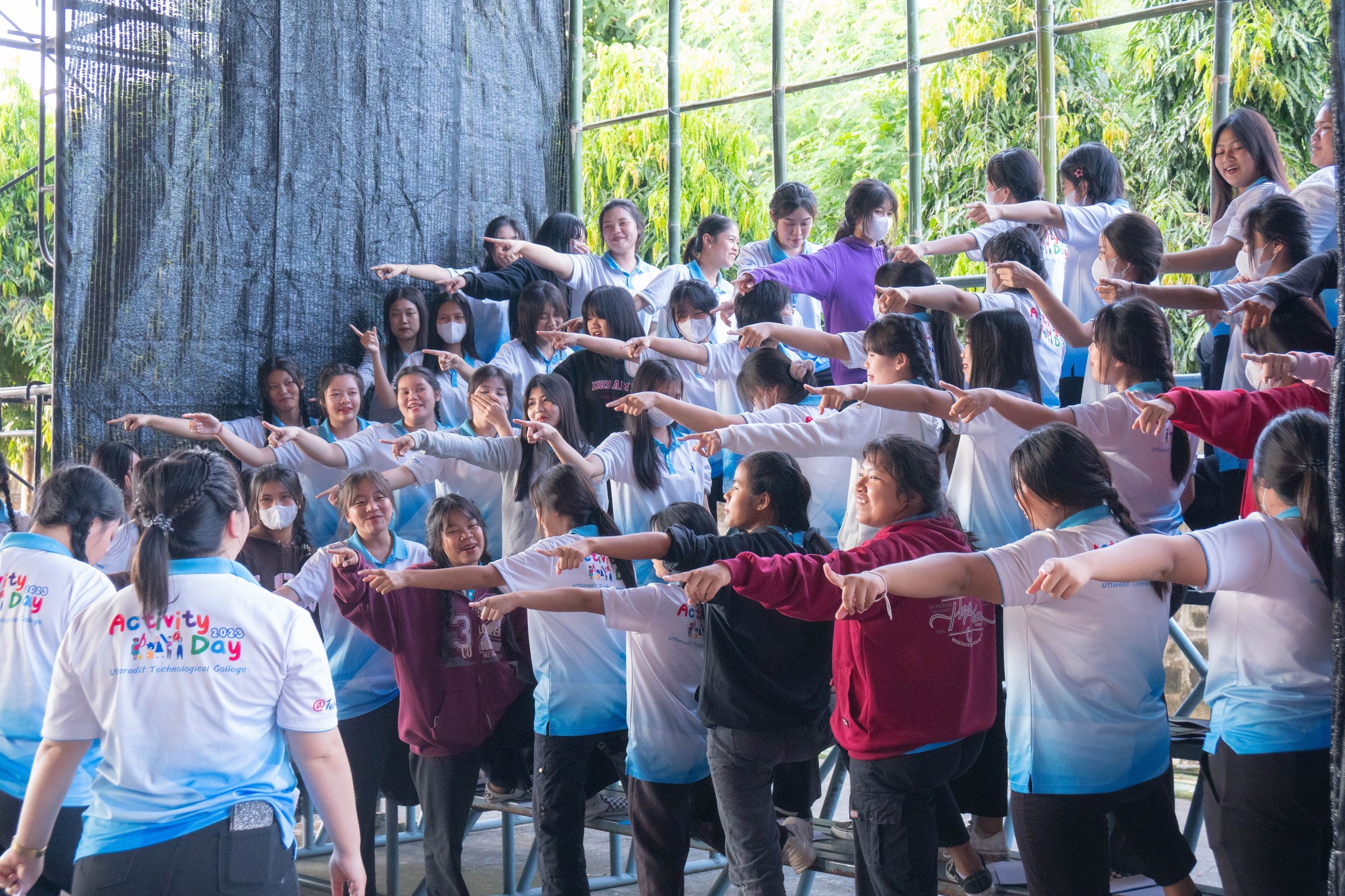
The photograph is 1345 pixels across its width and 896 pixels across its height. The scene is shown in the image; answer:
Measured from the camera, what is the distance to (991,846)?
3.31 metres

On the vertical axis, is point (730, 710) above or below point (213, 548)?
below

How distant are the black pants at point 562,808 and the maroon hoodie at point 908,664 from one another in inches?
39.5

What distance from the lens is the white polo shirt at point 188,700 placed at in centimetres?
231

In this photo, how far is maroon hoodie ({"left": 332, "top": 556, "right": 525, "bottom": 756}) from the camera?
3.79m

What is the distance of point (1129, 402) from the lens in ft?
10.3

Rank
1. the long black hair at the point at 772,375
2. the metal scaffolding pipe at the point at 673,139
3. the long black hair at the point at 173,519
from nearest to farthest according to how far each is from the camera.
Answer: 1. the long black hair at the point at 173,519
2. the long black hair at the point at 772,375
3. the metal scaffolding pipe at the point at 673,139

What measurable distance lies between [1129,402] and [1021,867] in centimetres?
118

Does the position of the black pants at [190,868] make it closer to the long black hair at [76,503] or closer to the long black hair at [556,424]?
the long black hair at [76,503]

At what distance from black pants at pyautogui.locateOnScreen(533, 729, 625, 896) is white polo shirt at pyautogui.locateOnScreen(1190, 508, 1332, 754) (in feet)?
6.02

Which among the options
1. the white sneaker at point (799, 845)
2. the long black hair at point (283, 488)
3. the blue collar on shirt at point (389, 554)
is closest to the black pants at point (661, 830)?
the white sneaker at point (799, 845)

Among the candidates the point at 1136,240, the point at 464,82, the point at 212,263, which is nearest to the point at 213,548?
the point at 1136,240

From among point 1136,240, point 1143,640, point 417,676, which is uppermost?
point 1136,240

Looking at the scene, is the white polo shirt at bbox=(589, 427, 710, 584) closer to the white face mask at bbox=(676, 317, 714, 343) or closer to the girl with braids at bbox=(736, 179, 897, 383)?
the white face mask at bbox=(676, 317, 714, 343)

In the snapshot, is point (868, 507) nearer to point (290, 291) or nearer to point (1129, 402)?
point (1129, 402)
